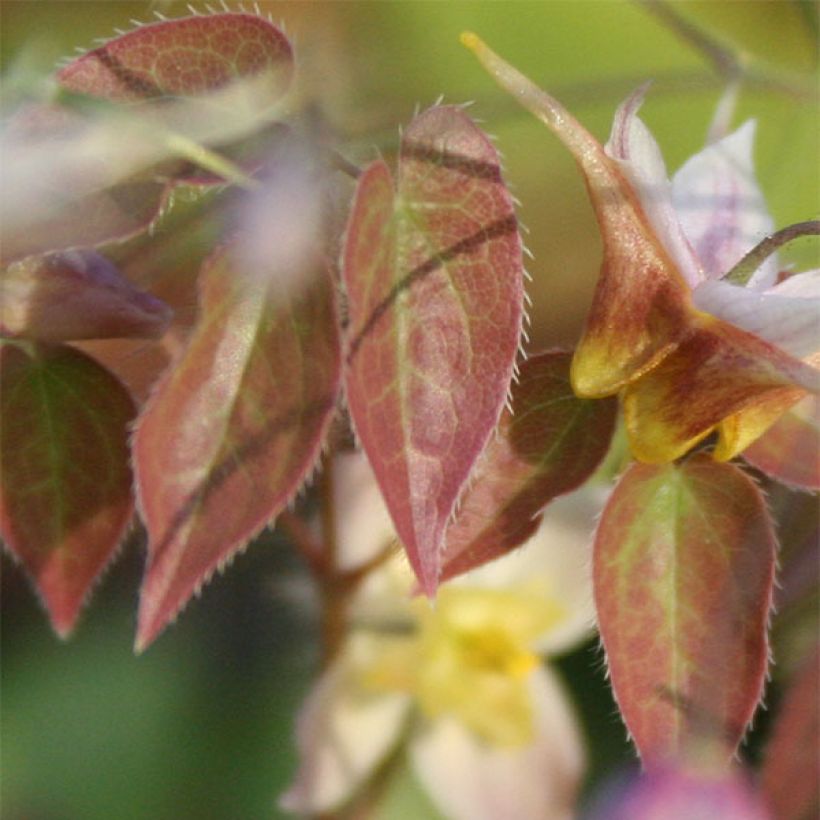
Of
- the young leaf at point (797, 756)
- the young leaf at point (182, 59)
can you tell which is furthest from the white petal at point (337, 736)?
the young leaf at point (182, 59)

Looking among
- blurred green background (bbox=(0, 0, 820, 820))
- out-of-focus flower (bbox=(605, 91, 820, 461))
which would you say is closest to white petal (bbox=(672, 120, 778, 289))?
out-of-focus flower (bbox=(605, 91, 820, 461))

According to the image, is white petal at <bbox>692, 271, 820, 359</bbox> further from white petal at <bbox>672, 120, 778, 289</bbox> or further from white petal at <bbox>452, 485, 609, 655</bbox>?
white petal at <bbox>452, 485, 609, 655</bbox>

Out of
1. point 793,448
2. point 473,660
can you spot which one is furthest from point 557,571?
point 793,448

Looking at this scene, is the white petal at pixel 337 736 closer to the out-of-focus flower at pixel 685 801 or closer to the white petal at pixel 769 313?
the out-of-focus flower at pixel 685 801

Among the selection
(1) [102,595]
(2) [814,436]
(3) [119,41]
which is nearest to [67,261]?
(3) [119,41]

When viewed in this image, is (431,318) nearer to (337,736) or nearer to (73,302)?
(73,302)
